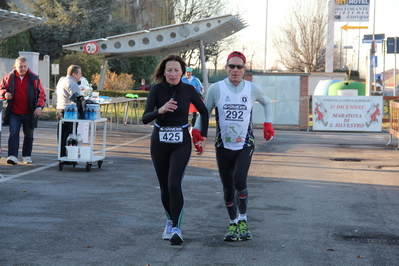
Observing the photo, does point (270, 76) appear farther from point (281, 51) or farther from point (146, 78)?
point (146, 78)

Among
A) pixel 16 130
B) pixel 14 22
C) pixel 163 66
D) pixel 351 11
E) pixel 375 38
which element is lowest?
pixel 16 130

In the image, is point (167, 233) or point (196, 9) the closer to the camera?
point (167, 233)

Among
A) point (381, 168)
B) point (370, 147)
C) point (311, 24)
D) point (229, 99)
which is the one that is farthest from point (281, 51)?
point (229, 99)

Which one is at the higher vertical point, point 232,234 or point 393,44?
point 393,44

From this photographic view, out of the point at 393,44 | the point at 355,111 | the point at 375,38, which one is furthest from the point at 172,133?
the point at 375,38

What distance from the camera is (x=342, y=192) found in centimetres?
962

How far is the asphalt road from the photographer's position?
18.7 ft

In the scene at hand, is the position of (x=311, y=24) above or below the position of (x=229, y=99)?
above

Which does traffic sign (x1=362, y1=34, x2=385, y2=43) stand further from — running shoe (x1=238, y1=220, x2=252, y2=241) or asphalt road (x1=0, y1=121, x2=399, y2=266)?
running shoe (x1=238, y1=220, x2=252, y2=241)

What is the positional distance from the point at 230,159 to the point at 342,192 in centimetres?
365

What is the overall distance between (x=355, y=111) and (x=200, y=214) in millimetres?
14816

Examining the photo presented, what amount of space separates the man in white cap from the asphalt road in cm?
38

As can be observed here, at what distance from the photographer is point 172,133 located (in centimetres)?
618

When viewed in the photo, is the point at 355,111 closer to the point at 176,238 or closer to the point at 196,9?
the point at 176,238
